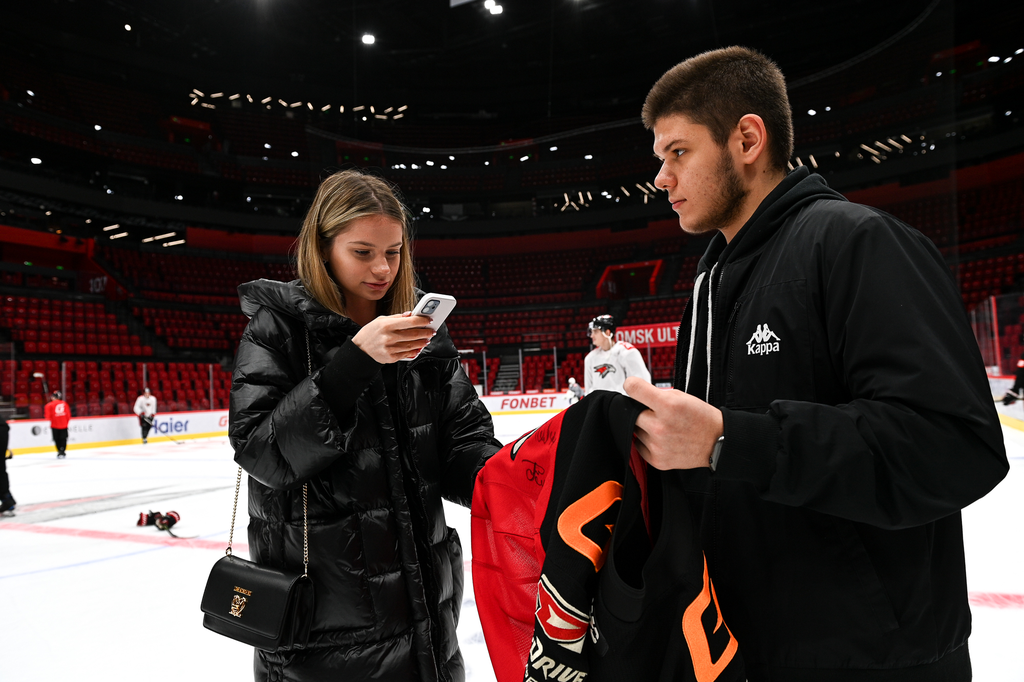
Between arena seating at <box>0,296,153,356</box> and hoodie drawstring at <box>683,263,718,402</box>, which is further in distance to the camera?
arena seating at <box>0,296,153,356</box>

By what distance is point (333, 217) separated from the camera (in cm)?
144

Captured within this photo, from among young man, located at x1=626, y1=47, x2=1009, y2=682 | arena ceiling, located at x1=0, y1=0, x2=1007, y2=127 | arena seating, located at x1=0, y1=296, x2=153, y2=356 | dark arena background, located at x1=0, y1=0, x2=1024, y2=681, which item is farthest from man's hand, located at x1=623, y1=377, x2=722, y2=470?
arena ceiling, located at x1=0, y1=0, x2=1007, y2=127

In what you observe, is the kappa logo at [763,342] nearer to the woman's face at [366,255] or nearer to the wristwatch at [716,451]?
the wristwatch at [716,451]

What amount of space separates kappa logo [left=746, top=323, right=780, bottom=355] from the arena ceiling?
18.0 meters

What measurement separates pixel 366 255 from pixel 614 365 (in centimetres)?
471

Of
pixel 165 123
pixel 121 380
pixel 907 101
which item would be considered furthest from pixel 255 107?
pixel 907 101

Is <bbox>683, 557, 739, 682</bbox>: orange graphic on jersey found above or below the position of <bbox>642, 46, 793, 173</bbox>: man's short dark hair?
below

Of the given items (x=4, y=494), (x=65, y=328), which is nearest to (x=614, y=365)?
(x=4, y=494)

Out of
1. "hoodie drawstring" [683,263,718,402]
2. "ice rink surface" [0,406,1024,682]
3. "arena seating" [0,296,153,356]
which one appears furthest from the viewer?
"arena seating" [0,296,153,356]

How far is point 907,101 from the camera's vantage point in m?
11.9

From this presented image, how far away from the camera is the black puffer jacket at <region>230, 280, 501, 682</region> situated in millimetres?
1193

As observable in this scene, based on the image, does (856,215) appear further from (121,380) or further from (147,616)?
(121,380)

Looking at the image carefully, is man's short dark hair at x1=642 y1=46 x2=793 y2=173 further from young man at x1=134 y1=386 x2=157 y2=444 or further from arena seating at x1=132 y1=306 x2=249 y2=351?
arena seating at x1=132 y1=306 x2=249 y2=351

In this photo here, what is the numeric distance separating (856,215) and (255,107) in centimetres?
2560
